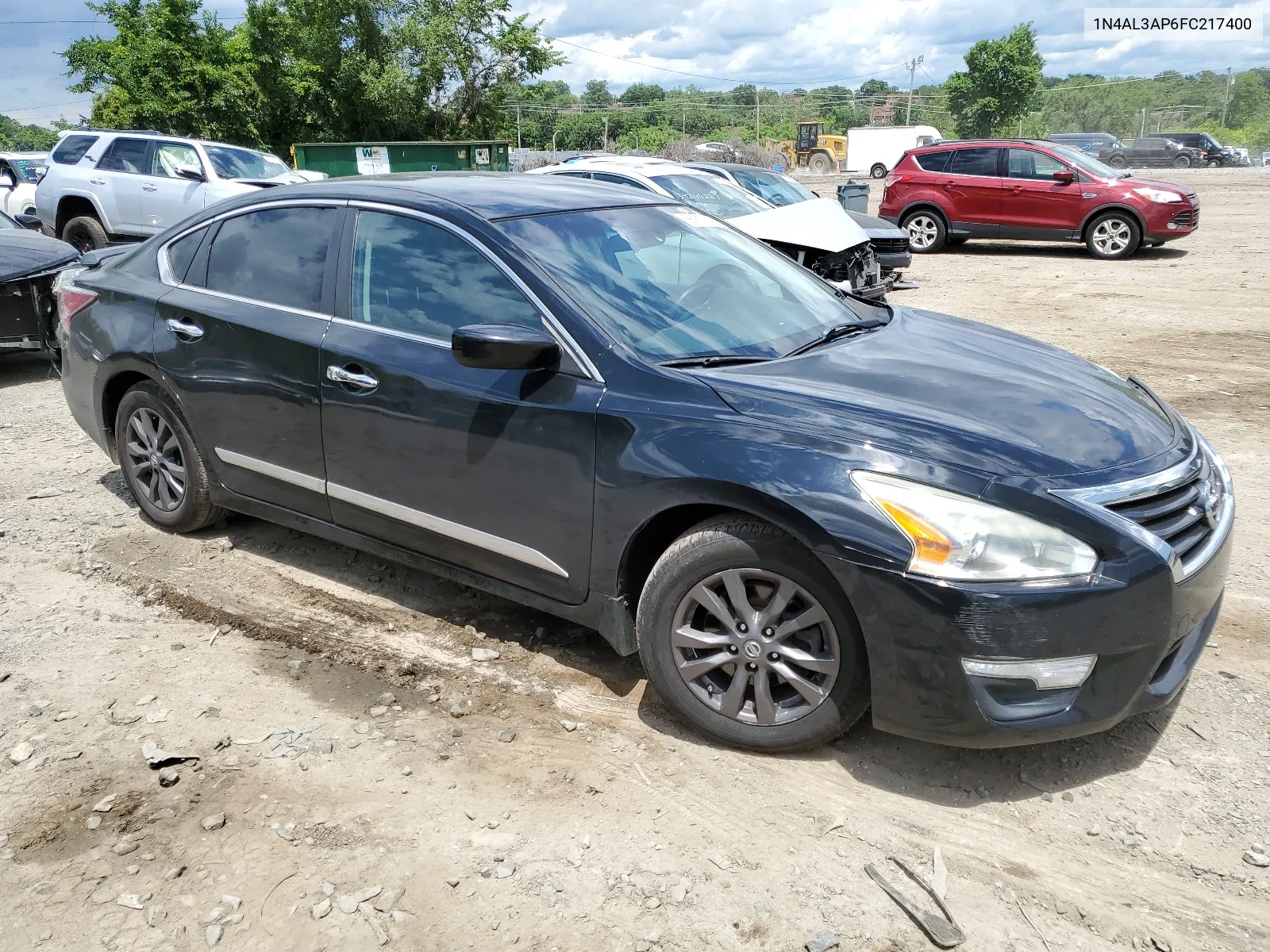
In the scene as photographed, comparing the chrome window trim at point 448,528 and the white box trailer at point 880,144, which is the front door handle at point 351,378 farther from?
the white box trailer at point 880,144

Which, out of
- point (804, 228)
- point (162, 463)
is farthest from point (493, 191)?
point (804, 228)

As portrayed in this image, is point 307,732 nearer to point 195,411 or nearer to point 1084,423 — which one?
point 195,411

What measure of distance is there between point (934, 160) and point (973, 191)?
91 cm

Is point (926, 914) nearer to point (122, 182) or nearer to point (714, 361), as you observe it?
point (714, 361)

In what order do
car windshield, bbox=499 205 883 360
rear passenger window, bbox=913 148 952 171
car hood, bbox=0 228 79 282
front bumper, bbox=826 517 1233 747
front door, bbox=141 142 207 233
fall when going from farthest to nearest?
rear passenger window, bbox=913 148 952 171 → front door, bbox=141 142 207 233 → car hood, bbox=0 228 79 282 → car windshield, bbox=499 205 883 360 → front bumper, bbox=826 517 1233 747

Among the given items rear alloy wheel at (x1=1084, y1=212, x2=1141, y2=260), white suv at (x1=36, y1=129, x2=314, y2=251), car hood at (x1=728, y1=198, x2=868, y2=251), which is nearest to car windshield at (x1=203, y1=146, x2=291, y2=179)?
white suv at (x1=36, y1=129, x2=314, y2=251)

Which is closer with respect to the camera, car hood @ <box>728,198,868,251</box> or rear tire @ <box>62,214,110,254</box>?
car hood @ <box>728,198,868,251</box>

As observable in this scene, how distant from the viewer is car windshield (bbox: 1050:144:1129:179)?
15.1 meters

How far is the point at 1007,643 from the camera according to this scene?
8.80ft

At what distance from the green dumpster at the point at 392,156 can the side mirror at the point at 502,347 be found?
20.0 metres

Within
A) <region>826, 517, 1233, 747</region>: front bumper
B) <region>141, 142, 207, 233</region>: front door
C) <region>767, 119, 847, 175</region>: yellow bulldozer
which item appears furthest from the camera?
<region>767, 119, 847, 175</region>: yellow bulldozer

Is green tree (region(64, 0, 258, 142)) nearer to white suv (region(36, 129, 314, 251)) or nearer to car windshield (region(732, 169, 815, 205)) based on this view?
white suv (region(36, 129, 314, 251))

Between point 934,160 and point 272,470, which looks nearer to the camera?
point 272,470

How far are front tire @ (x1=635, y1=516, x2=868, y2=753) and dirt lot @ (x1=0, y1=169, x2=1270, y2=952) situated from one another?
163 millimetres
